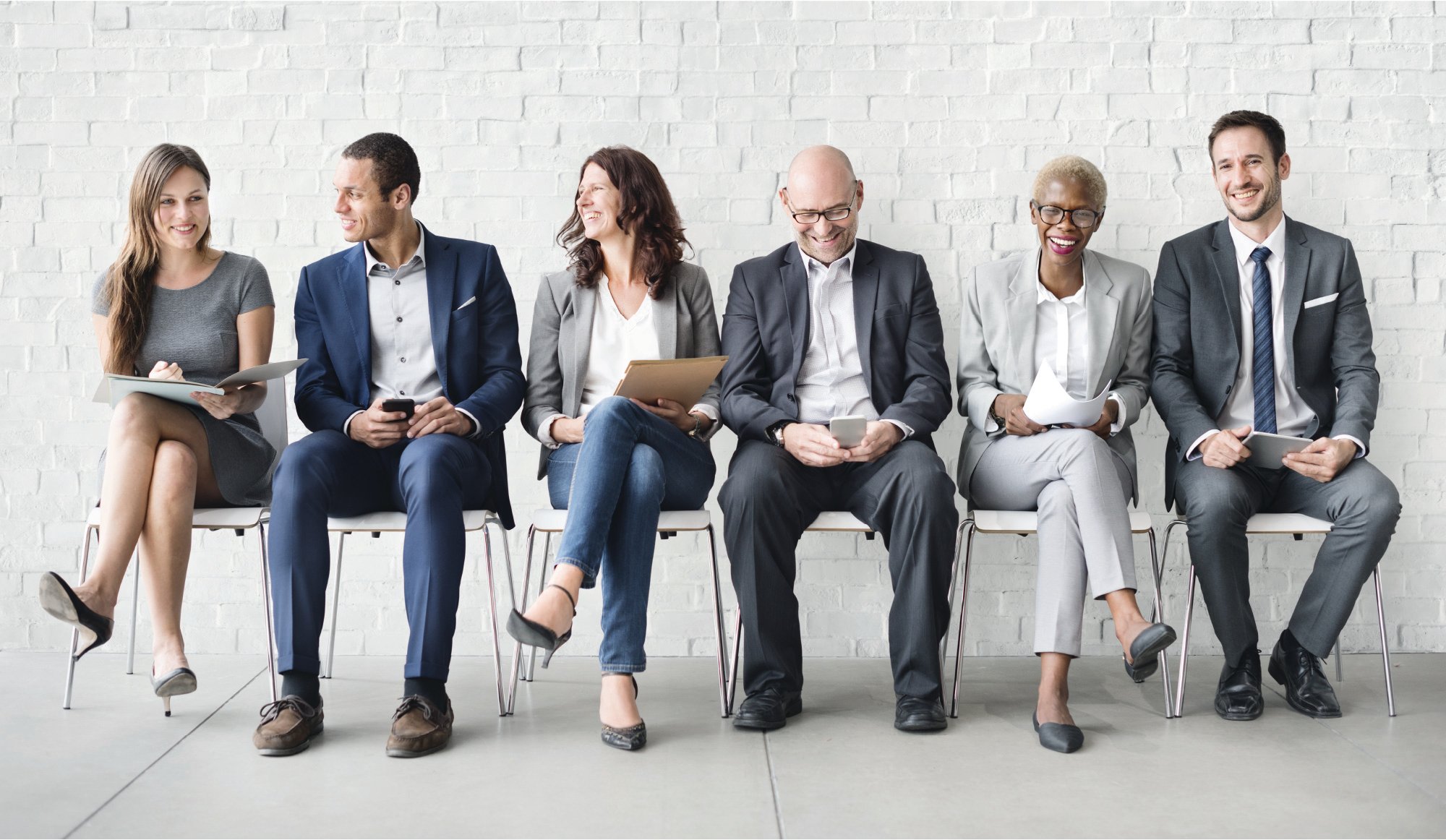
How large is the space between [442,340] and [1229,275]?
6.67ft

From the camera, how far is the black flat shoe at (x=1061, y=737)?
2543 mm

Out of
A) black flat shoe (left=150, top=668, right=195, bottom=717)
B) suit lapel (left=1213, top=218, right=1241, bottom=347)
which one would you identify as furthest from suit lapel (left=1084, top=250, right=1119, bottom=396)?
black flat shoe (left=150, top=668, right=195, bottom=717)

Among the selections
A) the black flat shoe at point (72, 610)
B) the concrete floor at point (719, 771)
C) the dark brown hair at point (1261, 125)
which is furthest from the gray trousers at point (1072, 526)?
the black flat shoe at point (72, 610)

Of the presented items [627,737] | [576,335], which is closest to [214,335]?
[576,335]

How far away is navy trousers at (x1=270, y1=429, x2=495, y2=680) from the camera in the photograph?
2.60m

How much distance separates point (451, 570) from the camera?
105 inches

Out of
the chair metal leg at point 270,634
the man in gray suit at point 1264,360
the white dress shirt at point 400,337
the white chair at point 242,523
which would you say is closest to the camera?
the chair metal leg at point 270,634

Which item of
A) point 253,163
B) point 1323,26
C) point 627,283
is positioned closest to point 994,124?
point 1323,26

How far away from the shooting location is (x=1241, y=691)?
2.82 m

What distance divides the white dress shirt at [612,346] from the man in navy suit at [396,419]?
184mm

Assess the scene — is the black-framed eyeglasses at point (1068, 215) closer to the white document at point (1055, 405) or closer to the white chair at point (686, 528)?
the white document at point (1055, 405)

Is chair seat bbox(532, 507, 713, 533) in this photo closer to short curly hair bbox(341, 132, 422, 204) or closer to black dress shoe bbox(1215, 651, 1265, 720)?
short curly hair bbox(341, 132, 422, 204)

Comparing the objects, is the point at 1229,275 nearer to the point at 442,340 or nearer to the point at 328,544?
the point at 442,340

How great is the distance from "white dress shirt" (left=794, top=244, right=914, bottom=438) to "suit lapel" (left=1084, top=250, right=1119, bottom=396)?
0.57m
